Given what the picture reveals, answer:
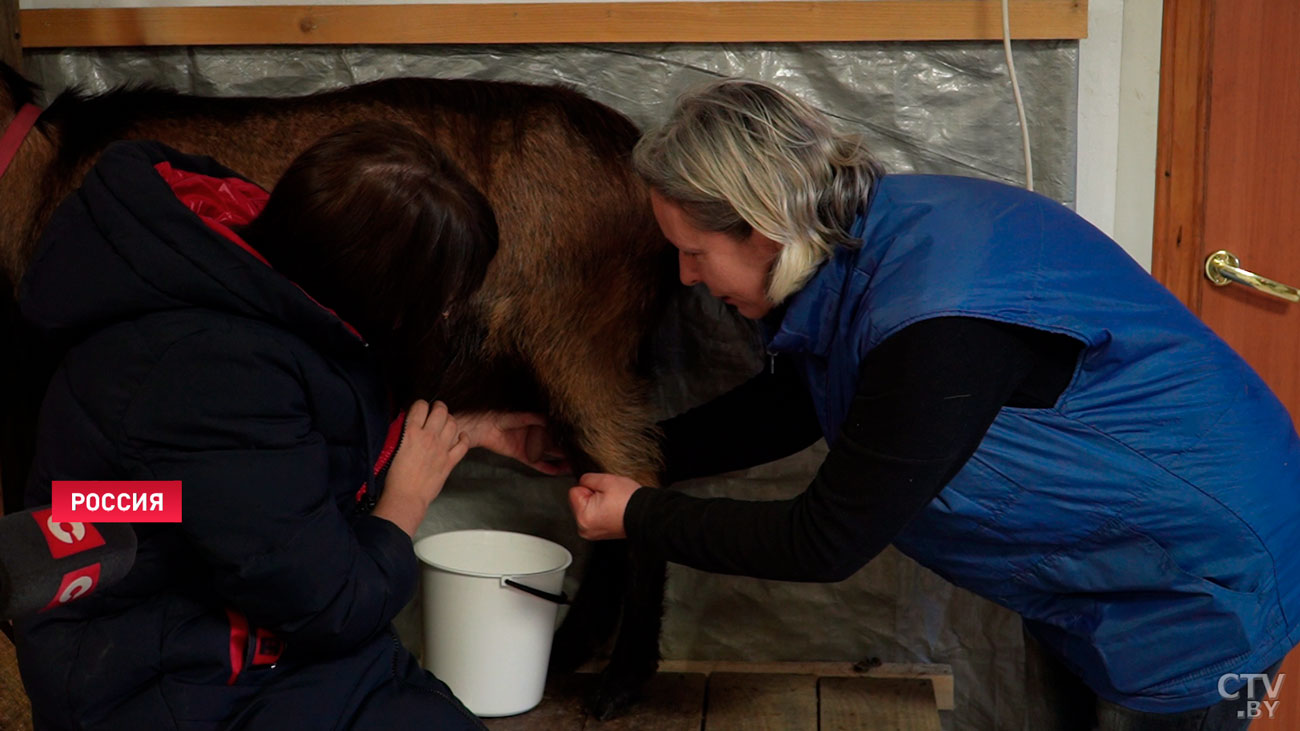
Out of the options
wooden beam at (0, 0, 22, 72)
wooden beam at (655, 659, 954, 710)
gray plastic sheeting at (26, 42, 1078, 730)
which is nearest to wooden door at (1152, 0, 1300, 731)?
gray plastic sheeting at (26, 42, 1078, 730)

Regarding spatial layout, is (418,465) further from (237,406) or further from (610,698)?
(610,698)

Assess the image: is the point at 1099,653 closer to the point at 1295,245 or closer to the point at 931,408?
the point at 931,408

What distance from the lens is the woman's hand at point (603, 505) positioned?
1.74 m

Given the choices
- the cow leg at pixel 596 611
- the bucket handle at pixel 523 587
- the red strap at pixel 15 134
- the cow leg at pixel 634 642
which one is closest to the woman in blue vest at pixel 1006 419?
the bucket handle at pixel 523 587

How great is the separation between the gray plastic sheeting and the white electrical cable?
3 cm

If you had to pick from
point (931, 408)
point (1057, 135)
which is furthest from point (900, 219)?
point (1057, 135)

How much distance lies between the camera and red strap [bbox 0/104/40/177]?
211 centimetres

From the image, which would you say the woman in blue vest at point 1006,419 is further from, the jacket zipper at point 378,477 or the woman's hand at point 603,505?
the jacket zipper at point 378,477

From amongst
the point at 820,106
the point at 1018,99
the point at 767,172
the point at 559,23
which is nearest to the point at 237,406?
the point at 767,172

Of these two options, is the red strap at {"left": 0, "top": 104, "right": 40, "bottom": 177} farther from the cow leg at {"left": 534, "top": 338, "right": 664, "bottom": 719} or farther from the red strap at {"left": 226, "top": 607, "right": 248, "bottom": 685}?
the red strap at {"left": 226, "top": 607, "right": 248, "bottom": 685}

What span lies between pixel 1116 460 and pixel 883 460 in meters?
0.36

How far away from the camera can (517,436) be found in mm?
2365

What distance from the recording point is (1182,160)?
2357mm

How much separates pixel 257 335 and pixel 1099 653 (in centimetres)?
127
